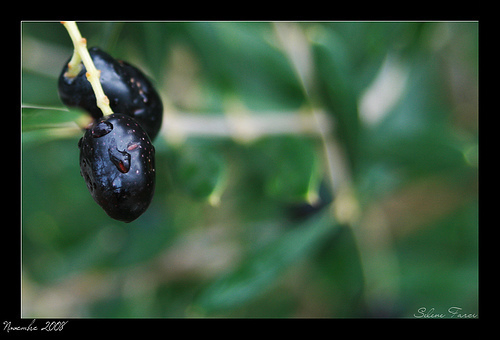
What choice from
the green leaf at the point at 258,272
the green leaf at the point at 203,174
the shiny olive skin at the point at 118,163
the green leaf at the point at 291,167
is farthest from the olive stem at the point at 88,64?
the green leaf at the point at 258,272

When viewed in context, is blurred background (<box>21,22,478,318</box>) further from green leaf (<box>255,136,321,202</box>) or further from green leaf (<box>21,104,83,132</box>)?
green leaf (<box>21,104,83,132</box>)

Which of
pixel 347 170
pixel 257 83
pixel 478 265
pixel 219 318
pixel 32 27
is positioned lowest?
pixel 219 318

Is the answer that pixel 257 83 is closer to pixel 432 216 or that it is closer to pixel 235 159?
pixel 235 159

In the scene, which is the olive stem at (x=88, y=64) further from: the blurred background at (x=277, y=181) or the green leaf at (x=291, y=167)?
the green leaf at (x=291, y=167)
